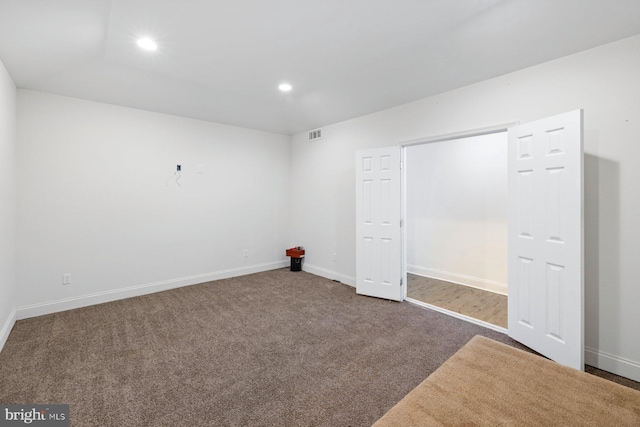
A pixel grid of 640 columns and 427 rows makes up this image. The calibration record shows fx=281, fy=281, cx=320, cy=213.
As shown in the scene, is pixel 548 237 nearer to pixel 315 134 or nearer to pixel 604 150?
pixel 604 150

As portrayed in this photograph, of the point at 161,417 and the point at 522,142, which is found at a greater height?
the point at 522,142

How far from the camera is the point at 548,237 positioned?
2498mm

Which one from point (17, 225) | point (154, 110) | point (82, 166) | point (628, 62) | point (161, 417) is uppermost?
point (154, 110)

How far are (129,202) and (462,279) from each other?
535 centimetres

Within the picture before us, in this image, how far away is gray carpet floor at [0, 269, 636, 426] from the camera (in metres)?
1.91

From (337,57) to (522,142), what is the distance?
2.05 meters

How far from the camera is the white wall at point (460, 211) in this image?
14.2 feet

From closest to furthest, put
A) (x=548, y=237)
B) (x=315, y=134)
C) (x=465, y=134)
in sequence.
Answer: (x=548, y=237)
(x=465, y=134)
(x=315, y=134)

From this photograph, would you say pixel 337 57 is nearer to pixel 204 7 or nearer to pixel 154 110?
pixel 204 7

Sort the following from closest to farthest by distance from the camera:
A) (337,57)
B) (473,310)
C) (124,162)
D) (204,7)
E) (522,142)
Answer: (204,7)
(522,142)
(337,57)
(473,310)
(124,162)

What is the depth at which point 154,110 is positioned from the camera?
4.19 meters

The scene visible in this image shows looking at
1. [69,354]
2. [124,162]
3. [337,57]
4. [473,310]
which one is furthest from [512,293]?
[124,162]

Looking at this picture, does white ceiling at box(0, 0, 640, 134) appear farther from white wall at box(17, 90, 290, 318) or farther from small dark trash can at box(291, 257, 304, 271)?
small dark trash can at box(291, 257, 304, 271)

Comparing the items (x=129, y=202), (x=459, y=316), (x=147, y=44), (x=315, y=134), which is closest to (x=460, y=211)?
(x=459, y=316)
